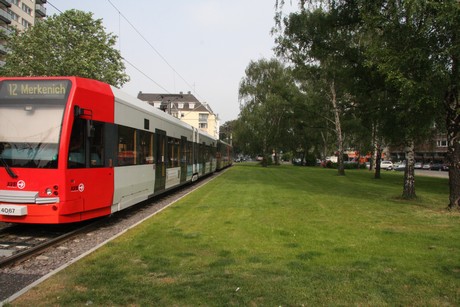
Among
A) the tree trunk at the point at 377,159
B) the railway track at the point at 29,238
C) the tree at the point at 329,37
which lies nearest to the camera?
the railway track at the point at 29,238

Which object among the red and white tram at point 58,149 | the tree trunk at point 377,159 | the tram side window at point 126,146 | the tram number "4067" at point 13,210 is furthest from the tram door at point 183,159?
the tree trunk at point 377,159

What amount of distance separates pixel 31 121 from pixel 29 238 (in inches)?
93.6

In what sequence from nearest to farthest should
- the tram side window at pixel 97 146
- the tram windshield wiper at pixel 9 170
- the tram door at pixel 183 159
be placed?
the tram windshield wiper at pixel 9 170, the tram side window at pixel 97 146, the tram door at pixel 183 159

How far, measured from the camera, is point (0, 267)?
6023 millimetres

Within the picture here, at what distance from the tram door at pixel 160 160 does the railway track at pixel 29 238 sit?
3622mm

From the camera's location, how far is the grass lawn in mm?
4695

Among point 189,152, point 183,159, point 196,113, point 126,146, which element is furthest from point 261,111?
point 196,113

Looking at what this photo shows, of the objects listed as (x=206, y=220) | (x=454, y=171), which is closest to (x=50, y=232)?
(x=206, y=220)

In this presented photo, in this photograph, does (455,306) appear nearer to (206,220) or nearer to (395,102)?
(206,220)

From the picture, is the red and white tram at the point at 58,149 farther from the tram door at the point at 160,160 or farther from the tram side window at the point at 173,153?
the tram side window at the point at 173,153

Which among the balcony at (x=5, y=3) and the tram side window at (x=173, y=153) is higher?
the balcony at (x=5, y=3)

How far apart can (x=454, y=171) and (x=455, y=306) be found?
31.4ft

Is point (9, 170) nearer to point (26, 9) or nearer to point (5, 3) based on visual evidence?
point (5, 3)

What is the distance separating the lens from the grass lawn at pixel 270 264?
15.4 ft
